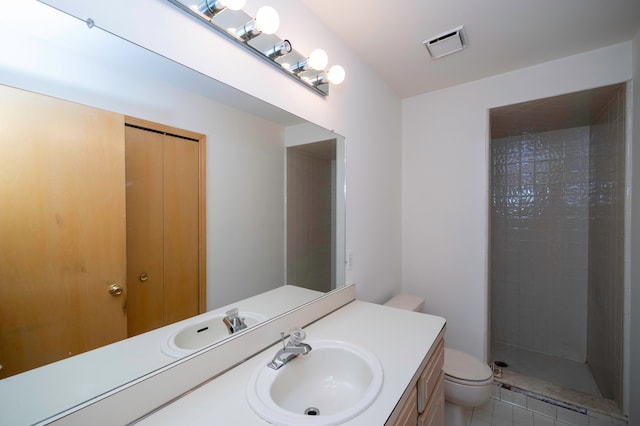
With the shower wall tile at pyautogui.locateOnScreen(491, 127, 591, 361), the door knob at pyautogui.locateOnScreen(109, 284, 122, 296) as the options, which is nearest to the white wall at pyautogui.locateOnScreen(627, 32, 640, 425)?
the shower wall tile at pyautogui.locateOnScreen(491, 127, 591, 361)

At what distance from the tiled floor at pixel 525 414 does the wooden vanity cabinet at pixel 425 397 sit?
0.87 meters

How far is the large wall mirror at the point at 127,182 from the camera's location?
1.81ft

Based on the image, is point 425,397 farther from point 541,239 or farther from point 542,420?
point 541,239

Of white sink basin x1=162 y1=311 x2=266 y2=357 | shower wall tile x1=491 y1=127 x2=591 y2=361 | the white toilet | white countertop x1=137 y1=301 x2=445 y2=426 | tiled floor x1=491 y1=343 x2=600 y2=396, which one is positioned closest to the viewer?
white countertop x1=137 y1=301 x2=445 y2=426

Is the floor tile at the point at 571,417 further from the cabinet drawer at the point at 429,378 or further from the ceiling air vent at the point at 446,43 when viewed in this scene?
the ceiling air vent at the point at 446,43

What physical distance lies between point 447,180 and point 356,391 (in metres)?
1.75

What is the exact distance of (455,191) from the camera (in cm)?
211

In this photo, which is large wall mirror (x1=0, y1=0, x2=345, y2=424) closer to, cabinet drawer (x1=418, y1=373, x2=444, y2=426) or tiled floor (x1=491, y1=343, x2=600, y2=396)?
cabinet drawer (x1=418, y1=373, x2=444, y2=426)

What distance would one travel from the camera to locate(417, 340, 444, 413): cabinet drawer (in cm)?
98

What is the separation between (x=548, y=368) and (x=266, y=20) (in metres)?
3.36

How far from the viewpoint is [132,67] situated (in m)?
0.72

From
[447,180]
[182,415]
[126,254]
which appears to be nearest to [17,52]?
[126,254]

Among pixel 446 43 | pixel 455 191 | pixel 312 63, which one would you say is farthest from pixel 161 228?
pixel 455 191

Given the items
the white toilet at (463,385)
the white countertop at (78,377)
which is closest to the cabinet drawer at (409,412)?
the white countertop at (78,377)
